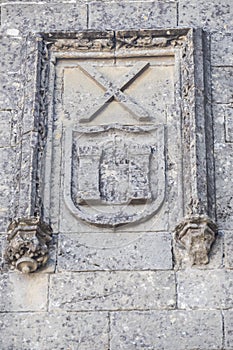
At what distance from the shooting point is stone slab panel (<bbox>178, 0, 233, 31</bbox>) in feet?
32.7

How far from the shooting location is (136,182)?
9219 mm

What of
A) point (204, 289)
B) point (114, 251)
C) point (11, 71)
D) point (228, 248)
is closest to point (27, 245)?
point (114, 251)

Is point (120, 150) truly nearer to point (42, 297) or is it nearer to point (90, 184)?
point (90, 184)

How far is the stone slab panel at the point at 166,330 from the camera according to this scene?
28.4ft

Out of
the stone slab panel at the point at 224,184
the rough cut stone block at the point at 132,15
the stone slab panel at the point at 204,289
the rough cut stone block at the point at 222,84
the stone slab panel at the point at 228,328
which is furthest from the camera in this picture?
the rough cut stone block at the point at 132,15

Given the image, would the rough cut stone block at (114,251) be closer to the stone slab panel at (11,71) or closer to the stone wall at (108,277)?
the stone wall at (108,277)

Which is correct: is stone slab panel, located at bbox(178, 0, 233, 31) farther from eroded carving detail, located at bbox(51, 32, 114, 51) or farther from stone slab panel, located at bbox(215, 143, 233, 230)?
stone slab panel, located at bbox(215, 143, 233, 230)

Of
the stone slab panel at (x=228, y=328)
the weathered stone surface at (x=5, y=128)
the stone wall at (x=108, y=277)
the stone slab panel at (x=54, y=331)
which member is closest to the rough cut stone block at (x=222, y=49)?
the stone wall at (x=108, y=277)

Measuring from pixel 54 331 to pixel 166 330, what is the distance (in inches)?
25.8

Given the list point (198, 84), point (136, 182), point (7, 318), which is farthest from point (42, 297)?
point (198, 84)

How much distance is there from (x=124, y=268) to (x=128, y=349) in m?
0.54

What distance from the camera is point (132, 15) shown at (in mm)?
9984

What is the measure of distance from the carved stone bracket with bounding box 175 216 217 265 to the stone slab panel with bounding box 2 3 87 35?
67.9 inches

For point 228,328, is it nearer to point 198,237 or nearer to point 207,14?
point 198,237
